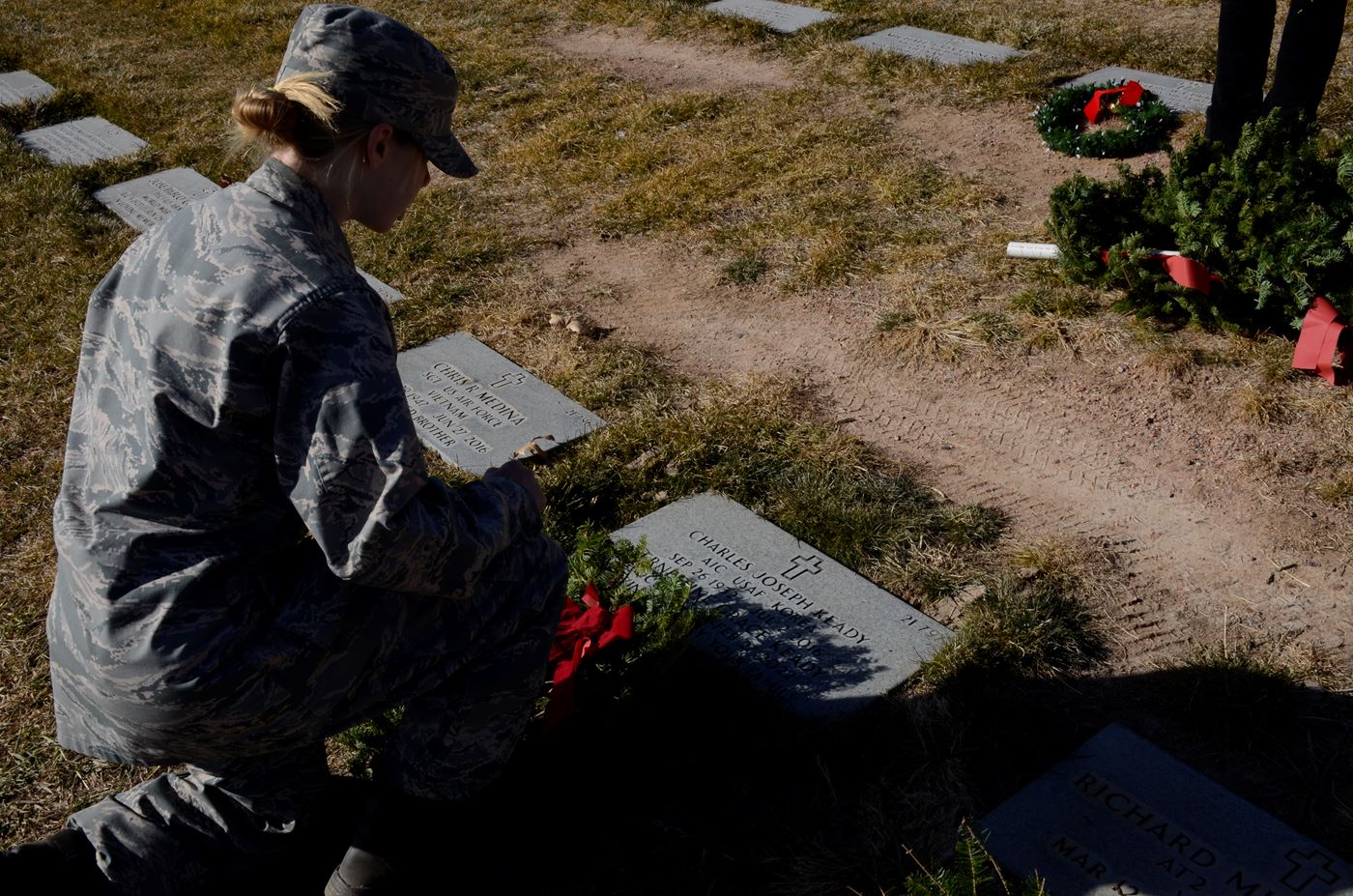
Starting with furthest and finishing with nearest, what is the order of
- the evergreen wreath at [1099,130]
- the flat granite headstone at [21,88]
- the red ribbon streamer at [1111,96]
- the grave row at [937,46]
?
the flat granite headstone at [21,88]
the grave row at [937,46]
the red ribbon streamer at [1111,96]
the evergreen wreath at [1099,130]

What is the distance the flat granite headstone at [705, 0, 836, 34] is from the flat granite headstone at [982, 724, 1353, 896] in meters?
6.17

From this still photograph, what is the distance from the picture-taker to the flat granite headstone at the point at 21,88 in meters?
8.11

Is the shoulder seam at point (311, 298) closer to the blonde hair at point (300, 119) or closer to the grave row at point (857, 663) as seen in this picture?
the blonde hair at point (300, 119)

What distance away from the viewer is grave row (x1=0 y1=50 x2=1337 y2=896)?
225 cm

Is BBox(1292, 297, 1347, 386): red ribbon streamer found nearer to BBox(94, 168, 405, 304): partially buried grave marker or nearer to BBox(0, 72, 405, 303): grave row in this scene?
BBox(0, 72, 405, 303): grave row

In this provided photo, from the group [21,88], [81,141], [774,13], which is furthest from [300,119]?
[21,88]

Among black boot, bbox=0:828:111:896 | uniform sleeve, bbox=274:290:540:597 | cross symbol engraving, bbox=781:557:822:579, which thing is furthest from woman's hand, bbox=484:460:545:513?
cross symbol engraving, bbox=781:557:822:579

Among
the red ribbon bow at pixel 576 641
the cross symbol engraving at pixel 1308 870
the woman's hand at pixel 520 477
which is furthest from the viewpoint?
the red ribbon bow at pixel 576 641

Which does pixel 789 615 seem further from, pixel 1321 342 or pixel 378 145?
pixel 1321 342

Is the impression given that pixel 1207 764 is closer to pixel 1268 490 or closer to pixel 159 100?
pixel 1268 490

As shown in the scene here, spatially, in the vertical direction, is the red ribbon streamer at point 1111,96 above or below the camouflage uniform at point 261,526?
below

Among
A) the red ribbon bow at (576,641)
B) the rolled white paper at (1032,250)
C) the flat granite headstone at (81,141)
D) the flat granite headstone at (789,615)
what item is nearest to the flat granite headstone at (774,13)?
the rolled white paper at (1032,250)

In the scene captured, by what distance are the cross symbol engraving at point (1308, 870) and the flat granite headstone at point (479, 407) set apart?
2357 millimetres

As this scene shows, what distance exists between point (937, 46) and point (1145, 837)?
18.7ft
